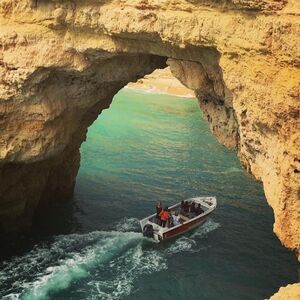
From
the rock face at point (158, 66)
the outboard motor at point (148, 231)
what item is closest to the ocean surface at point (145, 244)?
the outboard motor at point (148, 231)

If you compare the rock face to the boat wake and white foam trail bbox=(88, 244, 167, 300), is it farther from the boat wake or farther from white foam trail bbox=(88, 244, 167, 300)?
white foam trail bbox=(88, 244, 167, 300)

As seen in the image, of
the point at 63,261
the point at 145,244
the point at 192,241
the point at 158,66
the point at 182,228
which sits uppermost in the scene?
the point at 158,66

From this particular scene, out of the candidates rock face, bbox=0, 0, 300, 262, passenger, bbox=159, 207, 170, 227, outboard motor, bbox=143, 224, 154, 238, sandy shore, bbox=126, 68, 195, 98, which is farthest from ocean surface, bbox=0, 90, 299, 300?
sandy shore, bbox=126, 68, 195, 98

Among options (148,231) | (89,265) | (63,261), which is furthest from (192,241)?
(63,261)

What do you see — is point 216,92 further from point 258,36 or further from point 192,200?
point 192,200

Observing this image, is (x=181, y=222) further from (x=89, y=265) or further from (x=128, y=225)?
(x=89, y=265)

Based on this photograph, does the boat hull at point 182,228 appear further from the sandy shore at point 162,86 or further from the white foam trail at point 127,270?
the sandy shore at point 162,86

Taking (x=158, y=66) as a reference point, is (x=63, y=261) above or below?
below
